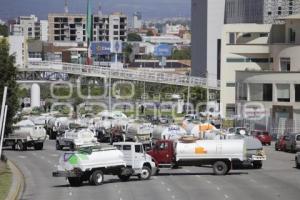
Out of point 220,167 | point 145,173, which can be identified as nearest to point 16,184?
point 145,173

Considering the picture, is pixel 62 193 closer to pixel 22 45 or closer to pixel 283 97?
pixel 283 97

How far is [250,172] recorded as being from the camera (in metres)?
46.8

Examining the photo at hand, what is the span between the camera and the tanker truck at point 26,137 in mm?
70375

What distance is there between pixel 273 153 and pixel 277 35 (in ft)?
153

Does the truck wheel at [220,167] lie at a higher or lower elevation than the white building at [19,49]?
lower

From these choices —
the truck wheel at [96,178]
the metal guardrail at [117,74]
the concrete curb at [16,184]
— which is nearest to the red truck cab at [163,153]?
the concrete curb at [16,184]

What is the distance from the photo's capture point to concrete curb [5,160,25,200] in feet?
113

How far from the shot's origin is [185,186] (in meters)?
39.1

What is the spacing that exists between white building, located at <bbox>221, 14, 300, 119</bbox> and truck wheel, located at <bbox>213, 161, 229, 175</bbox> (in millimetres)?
46248

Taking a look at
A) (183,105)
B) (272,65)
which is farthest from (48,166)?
(183,105)

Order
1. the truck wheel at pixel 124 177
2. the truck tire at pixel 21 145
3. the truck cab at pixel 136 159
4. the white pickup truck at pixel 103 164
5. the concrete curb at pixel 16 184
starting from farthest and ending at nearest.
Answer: the truck tire at pixel 21 145
the truck cab at pixel 136 159
the truck wheel at pixel 124 177
the white pickup truck at pixel 103 164
the concrete curb at pixel 16 184

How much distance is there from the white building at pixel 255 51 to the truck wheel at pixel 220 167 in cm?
4625

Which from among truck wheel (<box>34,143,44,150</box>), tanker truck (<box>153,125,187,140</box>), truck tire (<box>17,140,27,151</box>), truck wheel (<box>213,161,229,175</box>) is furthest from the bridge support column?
truck wheel (<box>213,161,229,175</box>)

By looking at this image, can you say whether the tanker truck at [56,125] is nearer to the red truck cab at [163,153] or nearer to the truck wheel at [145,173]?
the red truck cab at [163,153]
